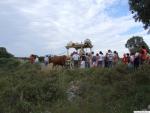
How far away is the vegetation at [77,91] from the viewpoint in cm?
2777

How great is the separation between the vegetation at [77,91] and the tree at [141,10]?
13.3 feet

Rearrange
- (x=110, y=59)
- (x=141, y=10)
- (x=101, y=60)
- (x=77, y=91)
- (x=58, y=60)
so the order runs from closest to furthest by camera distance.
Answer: (x=141, y=10) → (x=77, y=91) → (x=110, y=59) → (x=101, y=60) → (x=58, y=60)

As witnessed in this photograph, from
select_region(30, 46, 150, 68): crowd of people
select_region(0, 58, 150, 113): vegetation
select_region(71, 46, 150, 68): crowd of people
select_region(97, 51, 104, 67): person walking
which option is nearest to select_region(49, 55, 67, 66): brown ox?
select_region(30, 46, 150, 68): crowd of people

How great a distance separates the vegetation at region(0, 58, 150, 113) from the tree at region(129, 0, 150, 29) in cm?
406

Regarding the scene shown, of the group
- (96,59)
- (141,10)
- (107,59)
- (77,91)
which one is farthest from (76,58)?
(141,10)

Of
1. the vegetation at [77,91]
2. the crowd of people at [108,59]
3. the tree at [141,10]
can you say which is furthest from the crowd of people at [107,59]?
the tree at [141,10]

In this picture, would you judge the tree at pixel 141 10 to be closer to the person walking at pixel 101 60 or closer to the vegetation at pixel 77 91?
the vegetation at pixel 77 91

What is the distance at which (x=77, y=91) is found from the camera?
3080cm

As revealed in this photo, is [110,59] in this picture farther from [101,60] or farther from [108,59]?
[101,60]

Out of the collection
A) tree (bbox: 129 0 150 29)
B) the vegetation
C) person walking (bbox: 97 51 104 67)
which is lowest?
the vegetation

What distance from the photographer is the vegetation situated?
27766mm

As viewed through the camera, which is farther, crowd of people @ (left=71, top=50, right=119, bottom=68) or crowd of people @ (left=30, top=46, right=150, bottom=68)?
crowd of people @ (left=71, top=50, right=119, bottom=68)

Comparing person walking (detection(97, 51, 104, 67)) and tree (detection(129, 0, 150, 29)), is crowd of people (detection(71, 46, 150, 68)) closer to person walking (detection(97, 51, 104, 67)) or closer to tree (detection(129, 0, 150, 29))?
person walking (detection(97, 51, 104, 67))

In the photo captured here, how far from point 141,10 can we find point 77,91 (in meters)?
7.04
